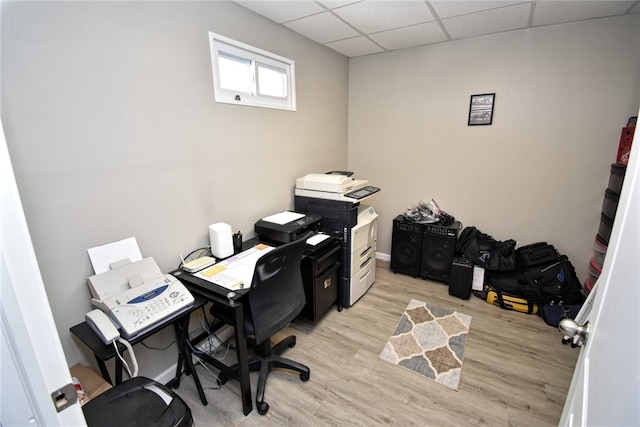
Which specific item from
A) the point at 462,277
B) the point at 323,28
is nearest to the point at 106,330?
the point at 323,28

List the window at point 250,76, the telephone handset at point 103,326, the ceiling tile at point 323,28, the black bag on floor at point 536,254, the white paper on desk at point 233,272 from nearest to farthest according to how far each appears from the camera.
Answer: the telephone handset at point 103,326
the white paper on desk at point 233,272
the window at point 250,76
the ceiling tile at point 323,28
the black bag on floor at point 536,254

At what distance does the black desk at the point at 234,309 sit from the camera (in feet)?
5.02

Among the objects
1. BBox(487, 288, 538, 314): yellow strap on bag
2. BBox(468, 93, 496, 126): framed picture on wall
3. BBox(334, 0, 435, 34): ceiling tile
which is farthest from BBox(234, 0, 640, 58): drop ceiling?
BBox(487, 288, 538, 314): yellow strap on bag

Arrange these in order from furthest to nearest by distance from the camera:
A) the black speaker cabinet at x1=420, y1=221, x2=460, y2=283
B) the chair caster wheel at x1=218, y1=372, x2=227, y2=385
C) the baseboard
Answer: the baseboard, the black speaker cabinet at x1=420, y1=221, x2=460, y2=283, the chair caster wheel at x1=218, y1=372, x2=227, y2=385

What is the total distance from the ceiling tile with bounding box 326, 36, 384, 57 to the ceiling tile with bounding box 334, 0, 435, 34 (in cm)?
32

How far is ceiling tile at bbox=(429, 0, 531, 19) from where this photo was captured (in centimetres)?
209

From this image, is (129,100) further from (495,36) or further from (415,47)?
(495,36)

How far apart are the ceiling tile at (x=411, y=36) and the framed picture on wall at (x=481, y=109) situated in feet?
2.29

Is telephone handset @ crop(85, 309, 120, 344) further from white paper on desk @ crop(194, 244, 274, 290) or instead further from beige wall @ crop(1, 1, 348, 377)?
white paper on desk @ crop(194, 244, 274, 290)

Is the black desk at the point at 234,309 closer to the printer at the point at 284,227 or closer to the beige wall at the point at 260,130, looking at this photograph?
the beige wall at the point at 260,130

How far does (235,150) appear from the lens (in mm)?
2174

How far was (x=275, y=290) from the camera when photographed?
1696 mm

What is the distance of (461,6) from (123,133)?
250 centimetres

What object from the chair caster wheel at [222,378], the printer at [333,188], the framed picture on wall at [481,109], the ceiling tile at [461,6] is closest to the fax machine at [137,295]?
the chair caster wheel at [222,378]
